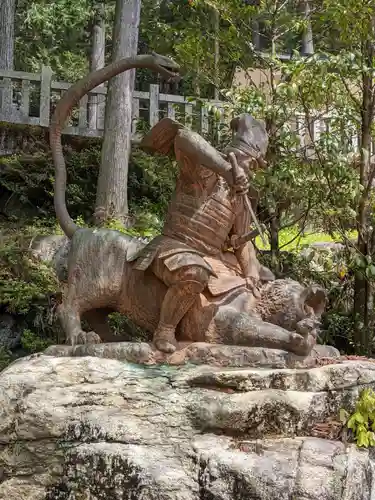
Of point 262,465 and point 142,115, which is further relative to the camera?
point 142,115

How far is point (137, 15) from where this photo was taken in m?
10.1

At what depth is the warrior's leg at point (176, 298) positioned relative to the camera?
401cm

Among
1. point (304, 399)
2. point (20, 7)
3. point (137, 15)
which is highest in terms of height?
point (20, 7)

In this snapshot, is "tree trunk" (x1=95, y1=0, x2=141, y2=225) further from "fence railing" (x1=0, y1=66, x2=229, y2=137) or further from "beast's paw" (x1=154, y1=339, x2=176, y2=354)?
"beast's paw" (x1=154, y1=339, x2=176, y2=354)

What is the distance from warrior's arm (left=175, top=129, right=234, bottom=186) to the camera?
4141 mm

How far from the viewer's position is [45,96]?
34.5ft

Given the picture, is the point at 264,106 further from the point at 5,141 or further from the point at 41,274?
the point at 5,141

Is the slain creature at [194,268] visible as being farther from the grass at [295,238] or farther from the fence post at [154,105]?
the fence post at [154,105]

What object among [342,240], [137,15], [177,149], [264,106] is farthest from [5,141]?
[177,149]

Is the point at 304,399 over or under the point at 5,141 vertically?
under

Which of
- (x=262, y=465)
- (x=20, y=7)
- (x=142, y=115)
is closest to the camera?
(x=262, y=465)

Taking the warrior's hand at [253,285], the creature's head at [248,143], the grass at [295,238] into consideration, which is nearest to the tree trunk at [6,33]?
the grass at [295,238]

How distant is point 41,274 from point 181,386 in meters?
4.76

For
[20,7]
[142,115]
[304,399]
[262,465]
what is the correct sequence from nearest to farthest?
[262,465] < [304,399] < [142,115] < [20,7]
